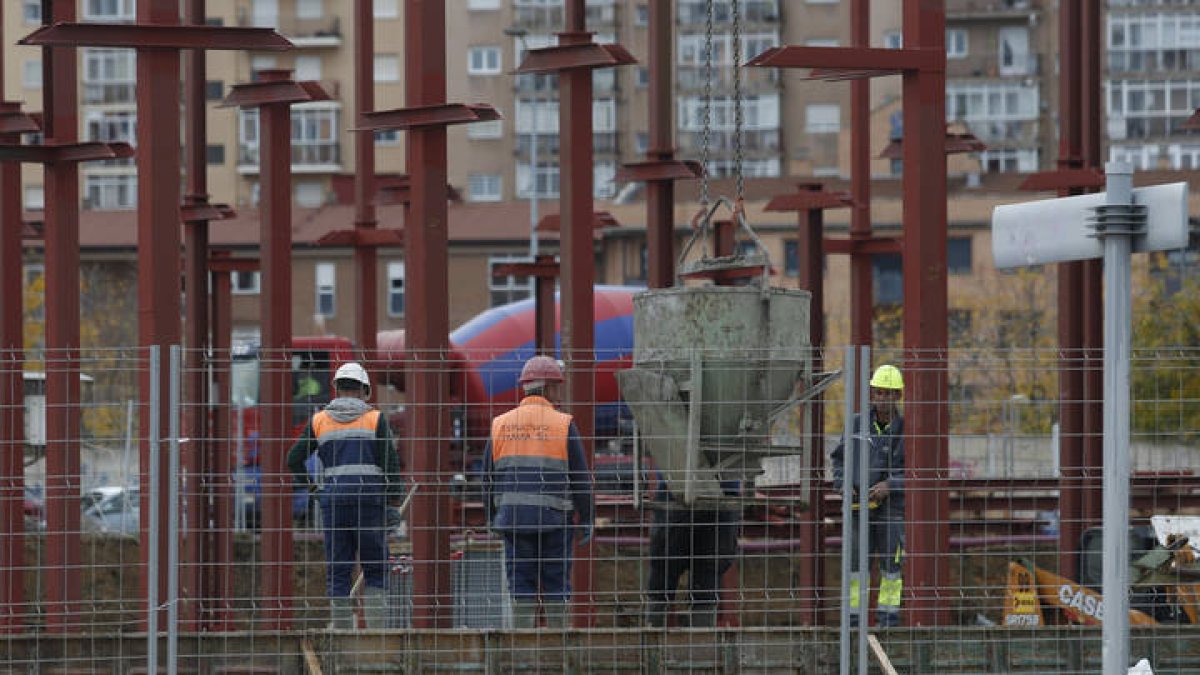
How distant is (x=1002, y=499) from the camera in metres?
21.8

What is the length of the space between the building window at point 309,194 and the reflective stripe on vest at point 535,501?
6620 cm

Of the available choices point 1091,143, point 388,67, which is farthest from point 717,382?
point 388,67

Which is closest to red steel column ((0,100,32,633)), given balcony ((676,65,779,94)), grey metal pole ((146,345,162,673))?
grey metal pole ((146,345,162,673))

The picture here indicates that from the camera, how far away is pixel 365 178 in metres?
19.4

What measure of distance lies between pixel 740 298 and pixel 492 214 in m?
60.0

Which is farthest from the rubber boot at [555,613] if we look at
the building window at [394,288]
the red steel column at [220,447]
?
the building window at [394,288]

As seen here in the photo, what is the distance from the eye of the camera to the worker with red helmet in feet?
39.3

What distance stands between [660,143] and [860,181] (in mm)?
2675

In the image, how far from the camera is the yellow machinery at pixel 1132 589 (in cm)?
1352

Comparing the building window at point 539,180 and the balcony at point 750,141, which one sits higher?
the balcony at point 750,141

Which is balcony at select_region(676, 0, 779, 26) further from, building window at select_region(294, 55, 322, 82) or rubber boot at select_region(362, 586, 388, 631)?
rubber boot at select_region(362, 586, 388, 631)

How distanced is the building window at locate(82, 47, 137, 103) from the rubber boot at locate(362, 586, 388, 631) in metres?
67.4

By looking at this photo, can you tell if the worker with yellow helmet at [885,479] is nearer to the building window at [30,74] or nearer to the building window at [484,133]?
the building window at [484,133]

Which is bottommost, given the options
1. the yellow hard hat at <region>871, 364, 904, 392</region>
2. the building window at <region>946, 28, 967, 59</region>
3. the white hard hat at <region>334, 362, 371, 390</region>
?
the yellow hard hat at <region>871, 364, 904, 392</region>
